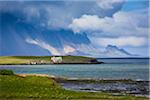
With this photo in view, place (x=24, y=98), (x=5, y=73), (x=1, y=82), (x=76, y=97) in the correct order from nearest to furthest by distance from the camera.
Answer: (x=24, y=98) < (x=76, y=97) < (x=1, y=82) < (x=5, y=73)

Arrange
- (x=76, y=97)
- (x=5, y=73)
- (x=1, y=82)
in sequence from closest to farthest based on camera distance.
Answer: (x=76, y=97)
(x=1, y=82)
(x=5, y=73)

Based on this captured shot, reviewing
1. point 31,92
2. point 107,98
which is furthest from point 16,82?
point 107,98

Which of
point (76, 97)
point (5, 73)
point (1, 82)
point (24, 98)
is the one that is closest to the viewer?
point (24, 98)

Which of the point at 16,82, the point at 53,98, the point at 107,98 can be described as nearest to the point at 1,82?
the point at 16,82

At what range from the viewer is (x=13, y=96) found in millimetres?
33844

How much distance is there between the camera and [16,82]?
40156 millimetres

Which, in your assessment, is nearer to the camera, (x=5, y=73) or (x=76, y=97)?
(x=76, y=97)

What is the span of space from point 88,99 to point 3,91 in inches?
303

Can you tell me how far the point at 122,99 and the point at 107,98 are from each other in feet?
4.54

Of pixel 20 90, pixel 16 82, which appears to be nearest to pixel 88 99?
pixel 20 90

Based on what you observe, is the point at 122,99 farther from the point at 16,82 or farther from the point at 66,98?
the point at 16,82

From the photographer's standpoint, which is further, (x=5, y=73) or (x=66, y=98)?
(x=5, y=73)

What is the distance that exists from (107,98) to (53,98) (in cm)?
531

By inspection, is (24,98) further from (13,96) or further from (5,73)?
(5,73)
